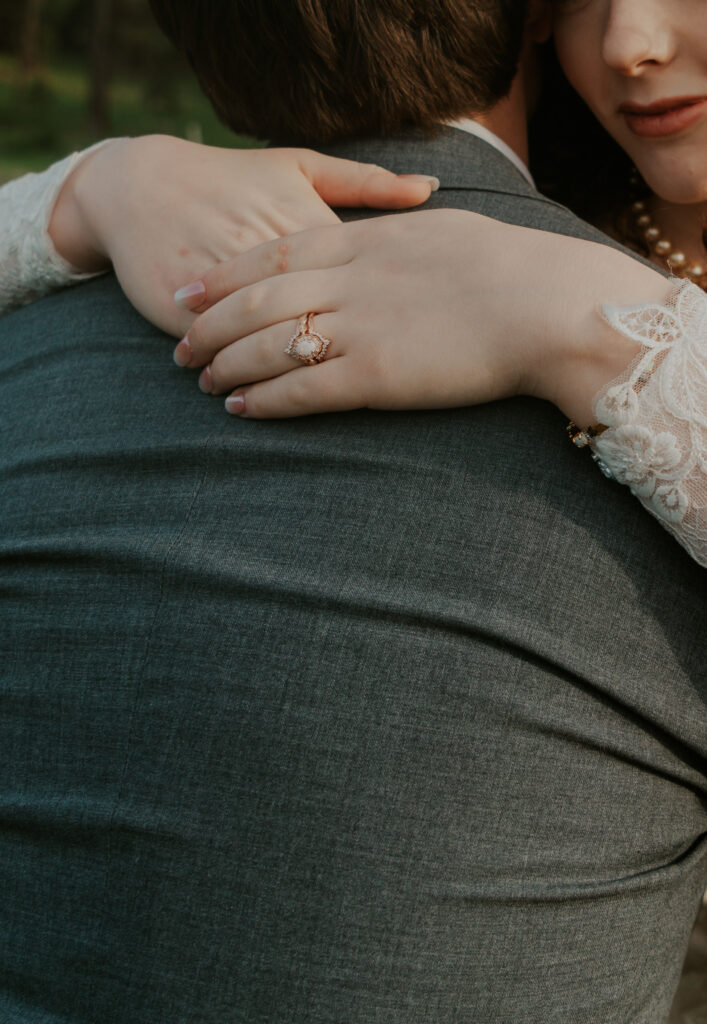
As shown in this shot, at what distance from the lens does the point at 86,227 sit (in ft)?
4.23

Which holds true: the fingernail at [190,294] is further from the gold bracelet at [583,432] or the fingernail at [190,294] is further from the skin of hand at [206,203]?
the gold bracelet at [583,432]

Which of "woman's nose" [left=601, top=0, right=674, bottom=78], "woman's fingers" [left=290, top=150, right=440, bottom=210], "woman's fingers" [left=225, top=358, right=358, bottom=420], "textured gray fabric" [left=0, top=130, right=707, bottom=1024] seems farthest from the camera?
"woman's nose" [left=601, top=0, right=674, bottom=78]

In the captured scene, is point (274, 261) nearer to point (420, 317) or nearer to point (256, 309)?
point (256, 309)

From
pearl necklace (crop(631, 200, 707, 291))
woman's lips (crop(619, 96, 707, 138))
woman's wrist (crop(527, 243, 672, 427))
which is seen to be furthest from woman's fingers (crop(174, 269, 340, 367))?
pearl necklace (crop(631, 200, 707, 291))

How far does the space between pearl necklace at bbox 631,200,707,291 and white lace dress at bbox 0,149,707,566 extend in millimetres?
838

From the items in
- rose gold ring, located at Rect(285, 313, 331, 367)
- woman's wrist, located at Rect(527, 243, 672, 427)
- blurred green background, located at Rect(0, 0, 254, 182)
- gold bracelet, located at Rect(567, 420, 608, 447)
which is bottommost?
blurred green background, located at Rect(0, 0, 254, 182)

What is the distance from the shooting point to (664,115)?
139 cm

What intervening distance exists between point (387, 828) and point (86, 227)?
0.89m

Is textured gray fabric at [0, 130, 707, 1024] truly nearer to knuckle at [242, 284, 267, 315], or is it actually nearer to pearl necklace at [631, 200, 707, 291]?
knuckle at [242, 284, 267, 315]

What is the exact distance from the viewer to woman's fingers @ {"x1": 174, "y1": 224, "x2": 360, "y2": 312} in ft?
3.50

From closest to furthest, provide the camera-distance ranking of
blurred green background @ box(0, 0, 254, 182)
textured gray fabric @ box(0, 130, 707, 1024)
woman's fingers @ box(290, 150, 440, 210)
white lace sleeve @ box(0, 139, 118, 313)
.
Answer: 1. textured gray fabric @ box(0, 130, 707, 1024)
2. woman's fingers @ box(290, 150, 440, 210)
3. white lace sleeve @ box(0, 139, 118, 313)
4. blurred green background @ box(0, 0, 254, 182)

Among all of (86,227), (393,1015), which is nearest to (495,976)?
(393,1015)

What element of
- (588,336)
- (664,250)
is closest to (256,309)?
(588,336)

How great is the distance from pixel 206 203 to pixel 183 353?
0.22 meters
